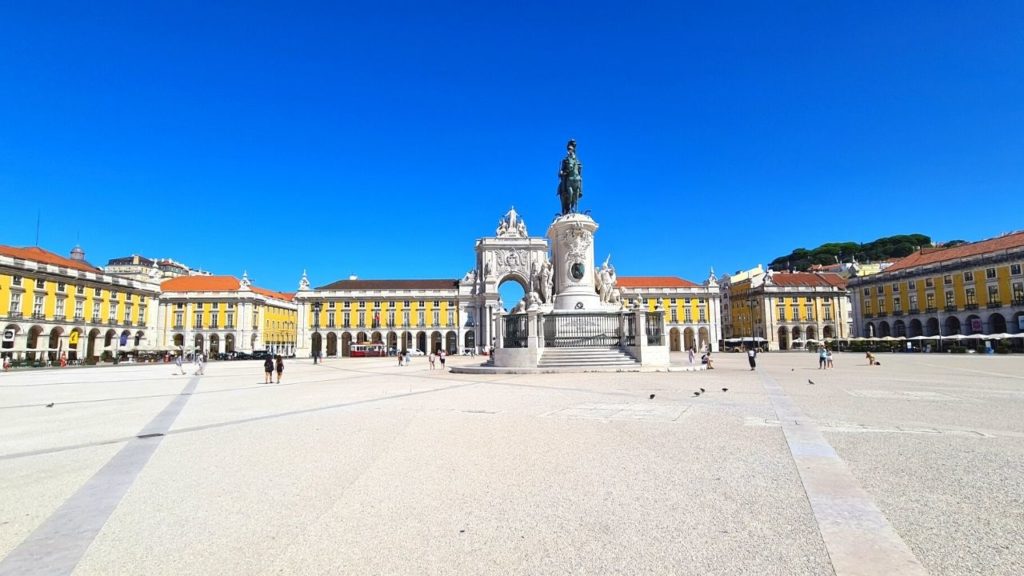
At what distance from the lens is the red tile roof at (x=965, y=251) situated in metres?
53.5

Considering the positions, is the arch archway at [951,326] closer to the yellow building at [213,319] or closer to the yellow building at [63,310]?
the yellow building at [213,319]

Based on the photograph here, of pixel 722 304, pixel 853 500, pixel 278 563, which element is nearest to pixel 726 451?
pixel 853 500

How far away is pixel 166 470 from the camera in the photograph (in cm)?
550

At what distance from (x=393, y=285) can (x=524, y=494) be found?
82.9 m

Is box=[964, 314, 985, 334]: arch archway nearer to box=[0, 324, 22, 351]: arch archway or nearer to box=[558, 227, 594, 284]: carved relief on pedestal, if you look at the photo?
box=[558, 227, 594, 284]: carved relief on pedestal

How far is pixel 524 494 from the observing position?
177 inches

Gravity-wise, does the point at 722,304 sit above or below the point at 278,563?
above

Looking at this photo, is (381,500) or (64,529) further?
(381,500)

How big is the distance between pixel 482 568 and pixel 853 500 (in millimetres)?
2983

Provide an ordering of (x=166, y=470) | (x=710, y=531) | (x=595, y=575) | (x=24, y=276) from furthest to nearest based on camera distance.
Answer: (x=24, y=276) < (x=166, y=470) < (x=710, y=531) < (x=595, y=575)

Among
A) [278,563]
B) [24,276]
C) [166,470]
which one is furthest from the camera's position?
[24,276]

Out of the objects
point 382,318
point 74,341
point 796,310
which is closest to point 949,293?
point 796,310

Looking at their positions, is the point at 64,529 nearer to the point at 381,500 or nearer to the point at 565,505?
the point at 381,500

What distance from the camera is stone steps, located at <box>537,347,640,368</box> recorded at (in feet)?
67.1
